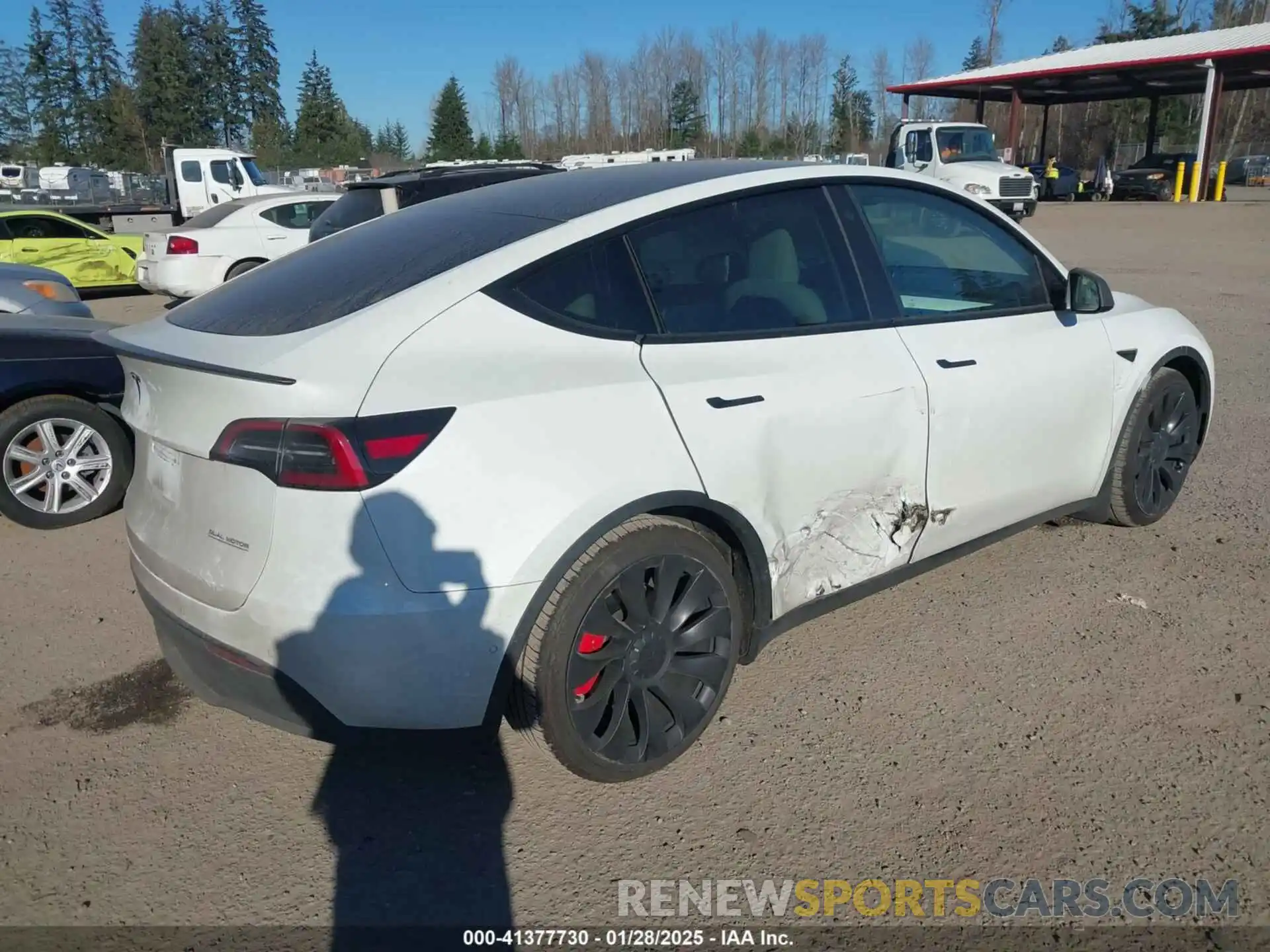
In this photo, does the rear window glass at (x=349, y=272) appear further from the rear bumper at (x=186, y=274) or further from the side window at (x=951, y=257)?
the rear bumper at (x=186, y=274)

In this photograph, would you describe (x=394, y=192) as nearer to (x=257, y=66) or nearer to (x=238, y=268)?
(x=238, y=268)

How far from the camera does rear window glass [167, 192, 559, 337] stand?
8.87 ft

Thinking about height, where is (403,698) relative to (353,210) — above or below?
below

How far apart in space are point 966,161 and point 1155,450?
22.9 meters

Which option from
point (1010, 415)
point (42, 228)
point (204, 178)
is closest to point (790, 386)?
point (1010, 415)

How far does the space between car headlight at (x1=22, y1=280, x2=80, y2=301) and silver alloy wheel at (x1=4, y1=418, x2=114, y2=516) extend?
3345mm

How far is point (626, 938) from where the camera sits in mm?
2371

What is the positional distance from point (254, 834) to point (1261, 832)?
2712mm

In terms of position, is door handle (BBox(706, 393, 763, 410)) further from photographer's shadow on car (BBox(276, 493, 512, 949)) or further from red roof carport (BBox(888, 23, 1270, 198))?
red roof carport (BBox(888, 23, 1270, 198))

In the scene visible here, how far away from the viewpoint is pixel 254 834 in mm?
2723

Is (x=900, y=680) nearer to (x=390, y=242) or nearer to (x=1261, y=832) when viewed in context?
(x=1261, y=832)

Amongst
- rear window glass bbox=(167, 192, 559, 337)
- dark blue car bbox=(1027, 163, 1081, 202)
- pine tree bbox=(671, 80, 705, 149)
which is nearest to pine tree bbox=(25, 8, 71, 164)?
pine tree bbox=(671, 80, 705, 149)

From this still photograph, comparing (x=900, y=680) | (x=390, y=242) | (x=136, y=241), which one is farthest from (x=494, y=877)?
(x=136, y=241)

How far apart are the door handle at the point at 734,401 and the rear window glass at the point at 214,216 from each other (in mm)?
11752
